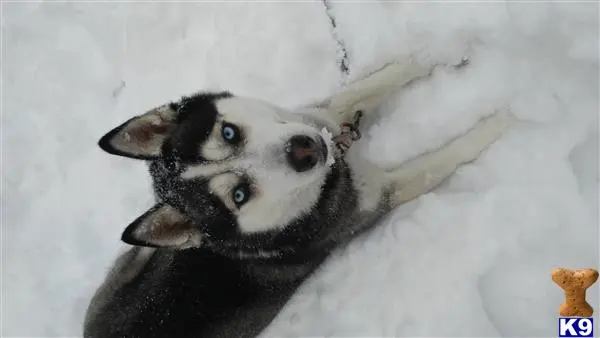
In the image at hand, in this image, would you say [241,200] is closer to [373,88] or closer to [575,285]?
[373,88]

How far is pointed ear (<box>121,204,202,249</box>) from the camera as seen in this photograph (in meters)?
2.83

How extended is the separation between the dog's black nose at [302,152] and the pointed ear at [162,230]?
64 cm

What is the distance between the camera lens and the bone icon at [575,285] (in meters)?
2.32

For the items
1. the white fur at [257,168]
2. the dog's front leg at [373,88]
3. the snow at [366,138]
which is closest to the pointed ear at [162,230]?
the white fur at [257,168]

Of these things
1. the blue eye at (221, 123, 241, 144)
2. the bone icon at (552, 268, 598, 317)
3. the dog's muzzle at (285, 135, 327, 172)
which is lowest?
the bone icon at (552, 268, 598, 317)

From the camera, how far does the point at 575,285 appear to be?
2.38 metres

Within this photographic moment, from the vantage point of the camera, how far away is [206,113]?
3115 millimetres

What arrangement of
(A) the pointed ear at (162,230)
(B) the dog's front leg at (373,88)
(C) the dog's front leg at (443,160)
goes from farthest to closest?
(B) the dog's front leg at (373,88)
(C) the dog's front leg at (443,160)
(A) the pointed ear at (162,230)

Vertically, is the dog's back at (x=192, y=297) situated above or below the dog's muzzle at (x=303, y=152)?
below

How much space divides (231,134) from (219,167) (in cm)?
18

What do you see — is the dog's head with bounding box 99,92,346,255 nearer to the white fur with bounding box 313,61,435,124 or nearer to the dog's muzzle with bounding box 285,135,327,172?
the dog's muzzle with bounding box 285,135,327,172

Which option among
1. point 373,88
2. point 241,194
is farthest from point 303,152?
point 373,88

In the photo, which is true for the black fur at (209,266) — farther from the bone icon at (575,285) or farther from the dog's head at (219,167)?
the bone icon at (575,285)

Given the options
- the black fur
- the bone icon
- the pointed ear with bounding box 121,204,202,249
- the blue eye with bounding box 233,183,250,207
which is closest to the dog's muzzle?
the blue eye with bounding box 233,183,250,207
